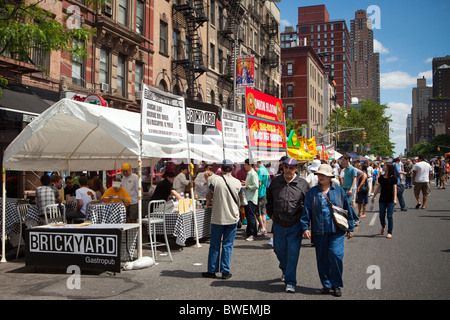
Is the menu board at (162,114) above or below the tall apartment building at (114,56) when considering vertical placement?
below

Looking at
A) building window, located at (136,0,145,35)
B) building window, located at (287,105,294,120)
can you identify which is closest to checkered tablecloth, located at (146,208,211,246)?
building window, located at (136,0,145,35)

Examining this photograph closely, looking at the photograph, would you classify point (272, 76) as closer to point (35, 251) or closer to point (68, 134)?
point (68, 134)

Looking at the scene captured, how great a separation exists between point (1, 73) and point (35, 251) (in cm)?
1005

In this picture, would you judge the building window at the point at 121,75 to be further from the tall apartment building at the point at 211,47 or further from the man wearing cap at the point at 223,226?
the man wearing cap at the point at 223,226

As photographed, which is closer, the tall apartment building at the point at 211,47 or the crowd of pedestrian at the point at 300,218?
the crowd of pedestrian at the point at 300,218

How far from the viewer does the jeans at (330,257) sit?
5746 millimetres

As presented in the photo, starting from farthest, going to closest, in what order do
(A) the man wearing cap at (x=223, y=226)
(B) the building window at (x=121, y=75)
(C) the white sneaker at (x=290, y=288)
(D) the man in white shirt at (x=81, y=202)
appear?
(B) the building window at (x=121, y=75), (D) the man in white shirt at (x=81, y=202), (A) the man wearing cap at (x=223, y=226), (C) the white sneaker at (x=290, y=288)

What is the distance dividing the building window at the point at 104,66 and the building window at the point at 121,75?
1.02 meters

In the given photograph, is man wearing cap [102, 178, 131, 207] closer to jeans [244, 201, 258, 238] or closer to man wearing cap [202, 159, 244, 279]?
man wearing cap [202, 159, 244, 279]

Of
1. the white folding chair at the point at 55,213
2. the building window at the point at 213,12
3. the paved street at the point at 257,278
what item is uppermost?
the building window at the point at 213,12

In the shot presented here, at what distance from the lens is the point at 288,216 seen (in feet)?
19.9

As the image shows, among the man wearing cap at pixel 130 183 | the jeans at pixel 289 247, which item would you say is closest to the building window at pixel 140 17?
the man wearing cap at pixel 130 183

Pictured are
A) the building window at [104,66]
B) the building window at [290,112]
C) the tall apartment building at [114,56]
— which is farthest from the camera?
the building window at [290,112]

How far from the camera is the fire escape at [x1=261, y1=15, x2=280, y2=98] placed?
46494 millimetres
